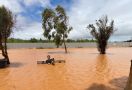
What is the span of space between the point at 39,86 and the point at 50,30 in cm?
3165

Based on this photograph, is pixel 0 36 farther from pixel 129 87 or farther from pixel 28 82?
pixel 129 87

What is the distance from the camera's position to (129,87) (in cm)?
674

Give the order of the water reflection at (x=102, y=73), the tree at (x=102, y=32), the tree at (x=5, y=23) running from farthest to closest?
the tree at (x=102, y=32) → the tree at (x=5, y=23) → the water reflection at (x=102, y=73)

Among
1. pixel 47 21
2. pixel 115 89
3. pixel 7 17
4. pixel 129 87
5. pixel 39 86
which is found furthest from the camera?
pixel 47 21

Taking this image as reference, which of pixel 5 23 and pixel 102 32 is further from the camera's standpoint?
pixel 102 32

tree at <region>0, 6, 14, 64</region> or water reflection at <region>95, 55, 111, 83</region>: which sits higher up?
tree at <region>0, 6, 14, 64</region>

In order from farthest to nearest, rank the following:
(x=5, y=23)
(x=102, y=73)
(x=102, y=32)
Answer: (x=102, y=32) < (x=5, y=23) < (x=102, y=73)

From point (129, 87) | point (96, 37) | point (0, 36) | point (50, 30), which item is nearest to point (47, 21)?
point (50, 30)

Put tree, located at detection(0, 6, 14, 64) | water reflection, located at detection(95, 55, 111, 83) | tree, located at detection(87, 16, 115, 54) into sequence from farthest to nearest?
tree, located at detection(87, 16, 115, 54) < tree, located at detection(0, 6, 14, 64) < water reflection, located at detection(95, 55, 111, 83)

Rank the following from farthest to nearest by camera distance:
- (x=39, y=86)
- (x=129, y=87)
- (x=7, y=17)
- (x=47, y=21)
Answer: (x=47, y=21) < (x=7, y=17) < (x=39, y=86) < (x=129, y=87)

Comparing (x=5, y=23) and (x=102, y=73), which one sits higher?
(x=5, y=23)

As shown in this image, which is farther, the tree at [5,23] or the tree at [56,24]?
the tree at [56,24]

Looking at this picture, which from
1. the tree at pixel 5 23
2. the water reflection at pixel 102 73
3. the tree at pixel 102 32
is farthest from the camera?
the tree at pixel 102 32

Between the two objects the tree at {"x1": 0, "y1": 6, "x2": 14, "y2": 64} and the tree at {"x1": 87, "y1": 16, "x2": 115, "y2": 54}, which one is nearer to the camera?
the tree at {"x1": 0, "y1": 6, "x2": 14, "y2": 64}
